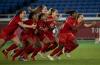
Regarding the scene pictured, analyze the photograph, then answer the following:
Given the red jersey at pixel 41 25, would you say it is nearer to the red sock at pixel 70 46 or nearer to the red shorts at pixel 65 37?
the red shorts at pixel 65 37

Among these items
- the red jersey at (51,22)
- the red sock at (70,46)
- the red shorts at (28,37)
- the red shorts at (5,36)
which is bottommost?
the red sock at (70,46)

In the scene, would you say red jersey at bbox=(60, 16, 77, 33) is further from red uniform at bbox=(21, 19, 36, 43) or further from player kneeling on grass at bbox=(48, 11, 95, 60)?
red uniform at bbox=(21, 19, 36, 43)

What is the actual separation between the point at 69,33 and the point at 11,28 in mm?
2652

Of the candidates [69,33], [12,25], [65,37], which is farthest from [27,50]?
[69,33]

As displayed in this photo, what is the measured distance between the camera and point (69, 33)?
53.1 ft

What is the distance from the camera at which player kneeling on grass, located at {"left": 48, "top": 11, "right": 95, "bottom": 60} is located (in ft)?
51.6

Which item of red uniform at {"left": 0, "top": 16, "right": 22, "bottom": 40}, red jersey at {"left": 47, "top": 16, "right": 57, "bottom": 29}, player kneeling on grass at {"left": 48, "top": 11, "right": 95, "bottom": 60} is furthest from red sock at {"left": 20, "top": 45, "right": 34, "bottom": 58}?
red jersey at {"left": 47, "top": 16, "right": 57, "bottom": 29}

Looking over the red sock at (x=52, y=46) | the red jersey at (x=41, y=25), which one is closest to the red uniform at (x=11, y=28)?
the red jersey at (x=41, y=25)

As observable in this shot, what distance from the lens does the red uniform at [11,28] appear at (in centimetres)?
1424

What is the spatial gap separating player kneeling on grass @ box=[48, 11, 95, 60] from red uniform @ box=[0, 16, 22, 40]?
5.88ft

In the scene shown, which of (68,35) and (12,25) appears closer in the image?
(12,25)

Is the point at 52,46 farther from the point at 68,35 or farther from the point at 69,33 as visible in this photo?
the point at 69,33

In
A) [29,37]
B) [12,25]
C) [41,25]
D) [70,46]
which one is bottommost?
[70,46]

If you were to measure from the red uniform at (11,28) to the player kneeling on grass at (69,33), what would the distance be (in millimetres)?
1793
